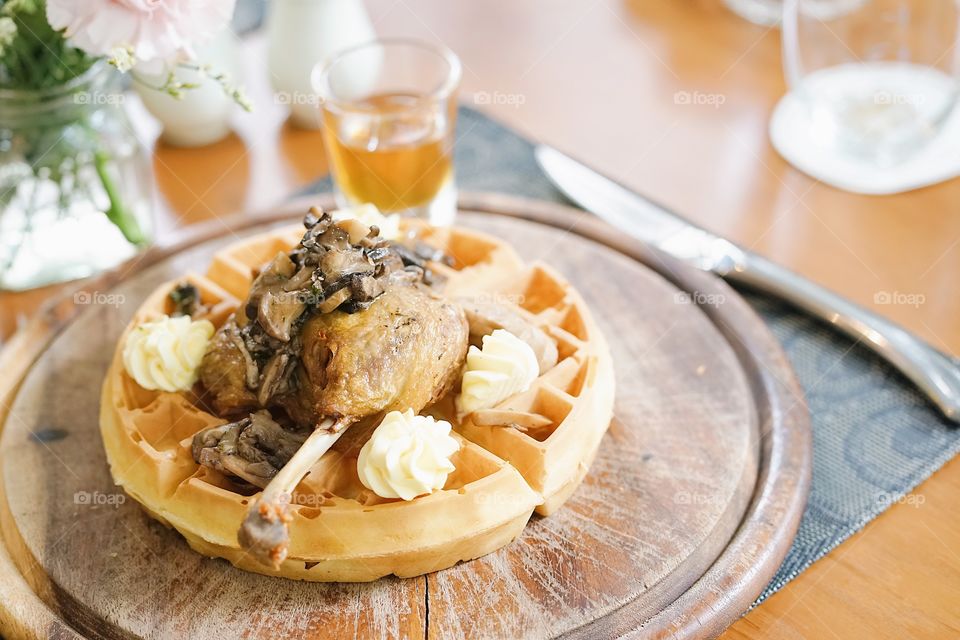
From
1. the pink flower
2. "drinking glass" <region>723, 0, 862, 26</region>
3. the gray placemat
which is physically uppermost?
the pink flower

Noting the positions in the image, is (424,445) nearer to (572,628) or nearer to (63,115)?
(572,628)

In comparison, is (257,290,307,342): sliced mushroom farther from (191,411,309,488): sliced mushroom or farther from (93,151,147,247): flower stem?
(93,151,147,247): flower stem

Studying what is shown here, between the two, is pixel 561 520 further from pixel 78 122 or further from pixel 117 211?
pixel 78 122

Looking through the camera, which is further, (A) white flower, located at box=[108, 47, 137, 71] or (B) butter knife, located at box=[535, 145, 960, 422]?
(B) butter knife, located at box=[535, 145, 960, 422]

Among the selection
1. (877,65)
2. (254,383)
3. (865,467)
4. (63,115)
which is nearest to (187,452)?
(254,383)

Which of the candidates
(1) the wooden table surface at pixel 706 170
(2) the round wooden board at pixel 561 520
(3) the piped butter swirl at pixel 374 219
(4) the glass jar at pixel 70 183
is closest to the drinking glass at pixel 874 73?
(1) the wooden table surface at pixel 706 170

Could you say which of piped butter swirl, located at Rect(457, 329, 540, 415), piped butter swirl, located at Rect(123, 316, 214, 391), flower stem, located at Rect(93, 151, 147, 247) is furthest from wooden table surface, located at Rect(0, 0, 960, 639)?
piped butter swirl, located at Rect(123, 316, 214, 391)
